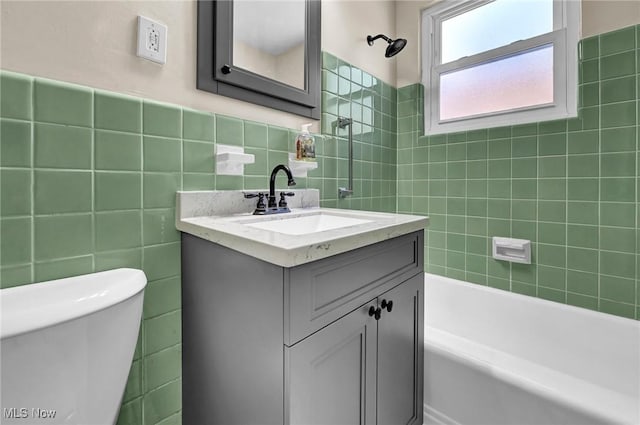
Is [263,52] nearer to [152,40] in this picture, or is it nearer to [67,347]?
[152,40]

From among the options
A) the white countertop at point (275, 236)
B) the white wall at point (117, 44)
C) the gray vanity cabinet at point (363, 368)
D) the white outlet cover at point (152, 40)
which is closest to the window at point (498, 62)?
the white wall at point (117, 44)

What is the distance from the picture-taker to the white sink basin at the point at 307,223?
1040 millimetres

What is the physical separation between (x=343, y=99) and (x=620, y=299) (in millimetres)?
1679

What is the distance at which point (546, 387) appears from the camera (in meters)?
0.89

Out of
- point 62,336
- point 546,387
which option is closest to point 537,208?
point 546,387

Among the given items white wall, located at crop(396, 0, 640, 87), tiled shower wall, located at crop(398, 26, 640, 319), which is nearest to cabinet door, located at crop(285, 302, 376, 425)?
tiled shower wall, located at crop(398, 26, 640, 319)

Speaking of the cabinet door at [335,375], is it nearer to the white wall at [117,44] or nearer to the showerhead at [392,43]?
the white wall at [117,44]

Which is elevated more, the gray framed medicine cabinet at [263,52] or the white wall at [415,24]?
the white wall at [415,24]

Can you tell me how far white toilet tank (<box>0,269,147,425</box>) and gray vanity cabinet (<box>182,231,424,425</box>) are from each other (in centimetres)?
21

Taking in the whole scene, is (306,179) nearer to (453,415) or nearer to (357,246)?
(357,246)

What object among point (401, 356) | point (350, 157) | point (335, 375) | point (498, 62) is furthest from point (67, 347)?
point (498, 62)

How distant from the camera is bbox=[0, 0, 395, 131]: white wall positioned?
0.68 metres

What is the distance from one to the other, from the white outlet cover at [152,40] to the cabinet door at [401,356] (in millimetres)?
1014

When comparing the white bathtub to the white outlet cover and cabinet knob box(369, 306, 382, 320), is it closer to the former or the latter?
cabinet knob box(369, 306, 382, 320)
